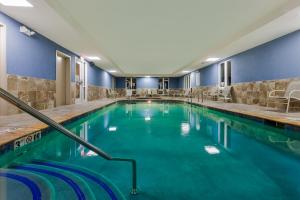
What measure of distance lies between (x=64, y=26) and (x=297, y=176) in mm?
5725

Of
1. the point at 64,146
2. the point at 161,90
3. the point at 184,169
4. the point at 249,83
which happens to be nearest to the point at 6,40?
the point at 64,146

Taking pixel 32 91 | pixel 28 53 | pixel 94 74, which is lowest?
pixel 32 91

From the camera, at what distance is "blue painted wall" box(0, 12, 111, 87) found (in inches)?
199

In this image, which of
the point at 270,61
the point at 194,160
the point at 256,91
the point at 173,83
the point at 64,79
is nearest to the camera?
the point at 194,160

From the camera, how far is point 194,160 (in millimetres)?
2527

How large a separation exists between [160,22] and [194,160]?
422cm

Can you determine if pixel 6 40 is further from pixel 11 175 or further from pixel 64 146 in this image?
pixel 11 175

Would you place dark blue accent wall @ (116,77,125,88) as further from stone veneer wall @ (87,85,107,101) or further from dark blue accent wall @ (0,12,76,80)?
dark blue accent wall @ (0,12,76,80)

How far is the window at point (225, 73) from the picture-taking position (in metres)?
11.4

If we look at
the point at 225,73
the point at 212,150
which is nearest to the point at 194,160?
the point at 212,150

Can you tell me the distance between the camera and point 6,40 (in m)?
4.92

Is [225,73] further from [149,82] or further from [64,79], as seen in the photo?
[149,82]

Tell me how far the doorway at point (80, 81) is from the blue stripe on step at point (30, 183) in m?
8.28

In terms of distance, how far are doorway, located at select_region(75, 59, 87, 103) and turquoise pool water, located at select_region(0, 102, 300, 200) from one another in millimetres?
6529
